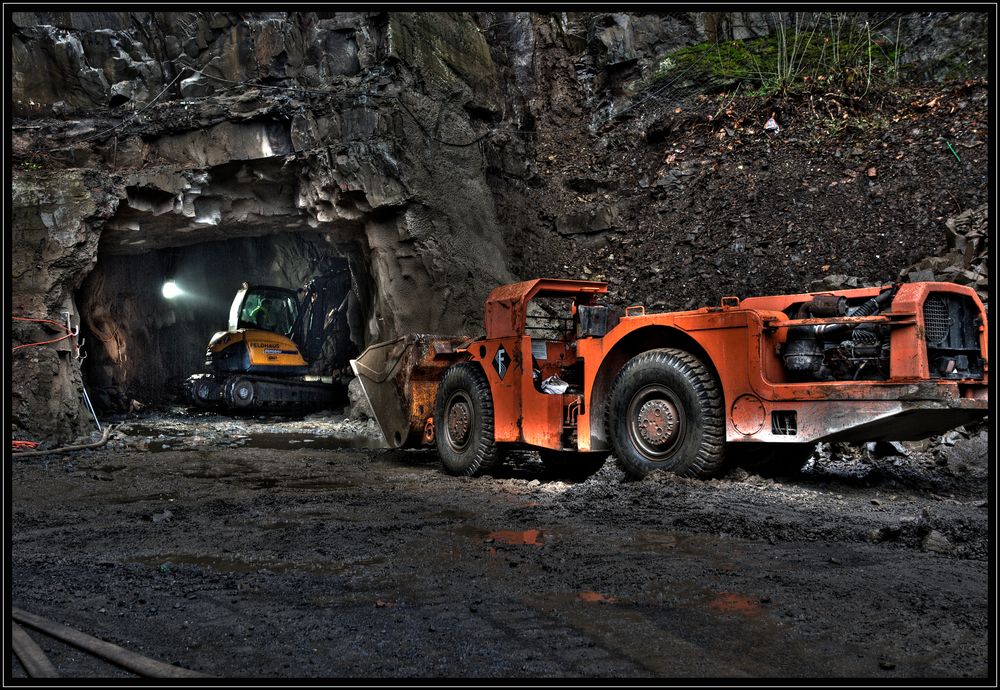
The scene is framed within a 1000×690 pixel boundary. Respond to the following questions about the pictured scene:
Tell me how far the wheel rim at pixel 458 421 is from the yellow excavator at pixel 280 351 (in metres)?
9.23

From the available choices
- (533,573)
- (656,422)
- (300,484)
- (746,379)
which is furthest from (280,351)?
(533,573)

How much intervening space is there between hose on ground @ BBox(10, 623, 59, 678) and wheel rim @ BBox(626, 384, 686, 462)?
14.5ft

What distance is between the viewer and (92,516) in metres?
5.39

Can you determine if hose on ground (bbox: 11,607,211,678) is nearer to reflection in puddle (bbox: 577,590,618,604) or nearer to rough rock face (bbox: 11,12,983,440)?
reflection in puddle (bbox: 577,590,618,604)

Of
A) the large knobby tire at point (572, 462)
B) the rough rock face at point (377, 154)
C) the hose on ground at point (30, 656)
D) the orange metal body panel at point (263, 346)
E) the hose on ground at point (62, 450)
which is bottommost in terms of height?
the large knobby tire at point (572, 462)

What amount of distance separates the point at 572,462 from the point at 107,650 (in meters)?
5.70

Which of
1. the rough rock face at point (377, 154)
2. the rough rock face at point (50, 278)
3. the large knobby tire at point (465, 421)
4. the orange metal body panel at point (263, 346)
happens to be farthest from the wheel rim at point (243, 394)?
the large knobby tire at point (465, 421)

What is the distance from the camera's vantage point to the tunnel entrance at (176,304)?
56.3 ft

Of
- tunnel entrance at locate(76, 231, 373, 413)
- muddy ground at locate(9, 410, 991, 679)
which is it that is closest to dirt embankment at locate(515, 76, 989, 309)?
muddy ground at locate(9, 410, 991, 679)

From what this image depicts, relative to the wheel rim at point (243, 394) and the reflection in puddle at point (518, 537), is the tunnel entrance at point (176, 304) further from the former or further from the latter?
the reflection in puddle at point (518, 537)

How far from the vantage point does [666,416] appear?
607 cm

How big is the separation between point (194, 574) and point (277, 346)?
13.6 metres

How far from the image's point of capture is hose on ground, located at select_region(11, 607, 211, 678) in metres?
2.29
